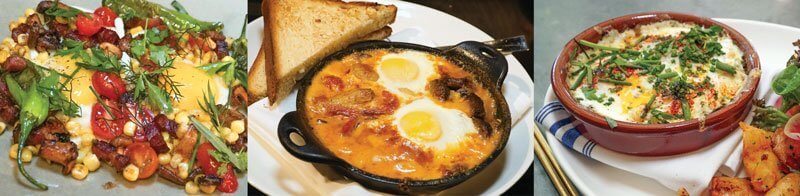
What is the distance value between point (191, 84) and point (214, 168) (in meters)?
0.20

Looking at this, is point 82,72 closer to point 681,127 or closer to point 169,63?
point 169,63

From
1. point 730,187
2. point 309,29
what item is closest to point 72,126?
point 309,29

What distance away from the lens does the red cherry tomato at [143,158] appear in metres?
1.58

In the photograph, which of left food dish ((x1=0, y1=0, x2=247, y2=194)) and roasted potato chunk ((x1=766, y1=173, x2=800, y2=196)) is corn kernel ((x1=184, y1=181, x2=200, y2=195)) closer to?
left food dish ((x1=0, y1=0, x2=247, y2=194))

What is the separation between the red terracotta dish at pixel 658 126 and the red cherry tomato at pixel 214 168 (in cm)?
64

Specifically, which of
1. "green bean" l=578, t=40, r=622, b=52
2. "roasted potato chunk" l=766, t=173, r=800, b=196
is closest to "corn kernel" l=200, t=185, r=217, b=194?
"green bean" l=578, t=40, r=622, b=52

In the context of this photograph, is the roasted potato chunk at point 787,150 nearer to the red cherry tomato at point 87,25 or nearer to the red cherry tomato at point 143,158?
the red cherry tomato at point 143,158

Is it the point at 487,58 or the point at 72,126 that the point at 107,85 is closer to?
the point at 72,126

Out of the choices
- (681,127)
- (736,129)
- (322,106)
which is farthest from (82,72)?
(736,129)

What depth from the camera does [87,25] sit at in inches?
72.5

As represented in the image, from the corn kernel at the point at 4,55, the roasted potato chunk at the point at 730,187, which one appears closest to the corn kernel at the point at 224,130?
the corn kernel at the point at 4,55

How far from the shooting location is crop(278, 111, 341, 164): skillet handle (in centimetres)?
119

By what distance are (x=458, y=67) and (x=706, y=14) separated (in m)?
0.68

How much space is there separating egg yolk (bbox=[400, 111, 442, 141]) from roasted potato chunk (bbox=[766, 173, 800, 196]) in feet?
1.83
